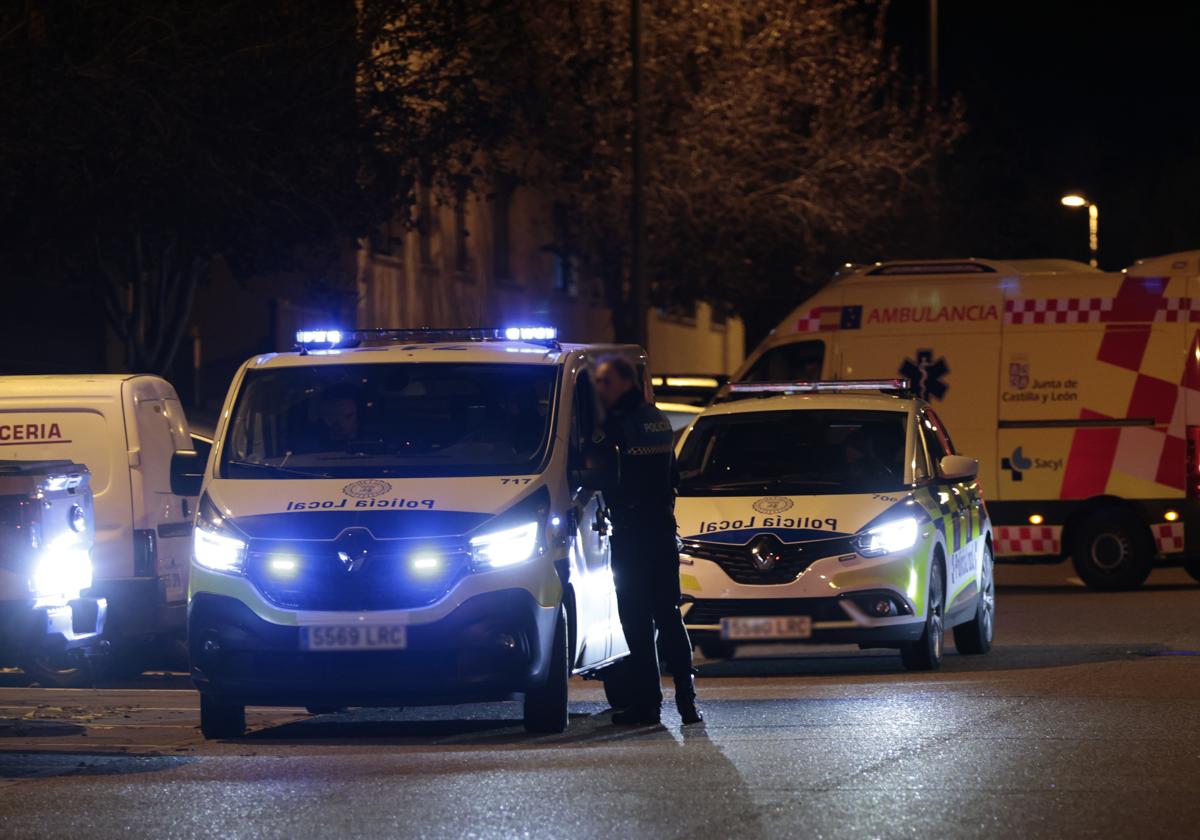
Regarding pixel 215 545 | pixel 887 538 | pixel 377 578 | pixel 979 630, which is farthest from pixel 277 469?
pixel 979 630

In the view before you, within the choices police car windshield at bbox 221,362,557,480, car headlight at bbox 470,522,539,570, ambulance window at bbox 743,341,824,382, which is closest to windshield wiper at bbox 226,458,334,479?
police car windshield at bbox 221,362,557,480

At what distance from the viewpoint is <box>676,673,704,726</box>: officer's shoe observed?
1097 centimetres

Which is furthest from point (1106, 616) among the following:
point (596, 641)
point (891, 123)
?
point (891, 123)

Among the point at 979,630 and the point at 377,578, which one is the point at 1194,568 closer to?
the point at 979,630

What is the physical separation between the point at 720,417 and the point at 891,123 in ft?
84.4

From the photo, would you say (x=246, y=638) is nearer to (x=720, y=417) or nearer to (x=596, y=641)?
(x=596, y=641)

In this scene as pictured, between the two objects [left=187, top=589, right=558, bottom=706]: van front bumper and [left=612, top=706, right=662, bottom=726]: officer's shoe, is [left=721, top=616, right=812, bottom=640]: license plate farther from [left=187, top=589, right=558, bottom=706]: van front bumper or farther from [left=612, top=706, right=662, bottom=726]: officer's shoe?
[left=187, top=589, right=558, bottom=706]: van front bumper

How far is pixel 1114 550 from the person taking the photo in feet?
66.8

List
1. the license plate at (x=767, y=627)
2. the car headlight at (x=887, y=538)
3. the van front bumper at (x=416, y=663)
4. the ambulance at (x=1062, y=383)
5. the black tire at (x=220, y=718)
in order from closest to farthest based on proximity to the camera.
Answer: the van front bumper at (x=416, y=663) < the black tire at (x=220, y=718) < the license plate at (x=767, y=627) < the car headlight at (x=887, y=538) < the ambulance at (x=1062, y=383)

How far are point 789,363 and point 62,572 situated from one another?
35.7 feet

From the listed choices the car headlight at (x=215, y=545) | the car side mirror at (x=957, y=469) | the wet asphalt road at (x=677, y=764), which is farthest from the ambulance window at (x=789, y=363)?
the car headlight at (x=215, y=545)

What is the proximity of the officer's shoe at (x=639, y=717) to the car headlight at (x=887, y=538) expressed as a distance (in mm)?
2665

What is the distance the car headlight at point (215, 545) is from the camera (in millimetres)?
10805

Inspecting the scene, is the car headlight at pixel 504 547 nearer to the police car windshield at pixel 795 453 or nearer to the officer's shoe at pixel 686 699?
the officer's shoe at pixel 686 699
